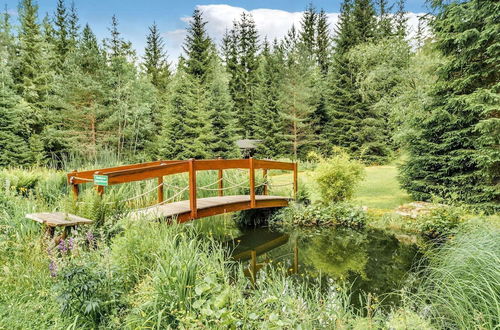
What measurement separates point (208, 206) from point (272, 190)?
3060 millimetres

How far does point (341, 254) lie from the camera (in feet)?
18.9

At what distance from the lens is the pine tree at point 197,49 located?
1911 cm

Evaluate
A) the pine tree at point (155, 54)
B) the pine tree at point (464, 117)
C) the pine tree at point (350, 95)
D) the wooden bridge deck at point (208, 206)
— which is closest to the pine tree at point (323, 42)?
the pine tree at point (350, 95)

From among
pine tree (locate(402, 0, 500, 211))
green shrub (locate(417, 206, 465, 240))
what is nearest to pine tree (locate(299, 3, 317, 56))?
pine tree (locate(402, 0, 500, 211))

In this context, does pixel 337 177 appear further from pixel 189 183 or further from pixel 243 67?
pixel 243 67

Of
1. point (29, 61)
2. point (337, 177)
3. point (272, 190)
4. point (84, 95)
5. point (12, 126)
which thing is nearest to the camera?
point (337, 177)

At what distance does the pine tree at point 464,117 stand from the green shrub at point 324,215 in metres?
1.90

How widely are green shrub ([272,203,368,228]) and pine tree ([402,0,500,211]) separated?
190 centimetres

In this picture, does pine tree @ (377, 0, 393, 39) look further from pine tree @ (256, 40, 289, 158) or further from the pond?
the pond

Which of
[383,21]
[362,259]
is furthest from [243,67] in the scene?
[362,259]

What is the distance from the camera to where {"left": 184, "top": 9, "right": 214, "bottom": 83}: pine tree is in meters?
19.1

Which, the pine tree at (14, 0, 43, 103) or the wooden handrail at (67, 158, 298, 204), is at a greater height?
the pine tree at (14, 0, 43, 103)

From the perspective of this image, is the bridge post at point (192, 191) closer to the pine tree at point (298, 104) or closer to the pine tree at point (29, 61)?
the pine tree at point (298, 104)

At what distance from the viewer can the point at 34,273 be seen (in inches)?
126
